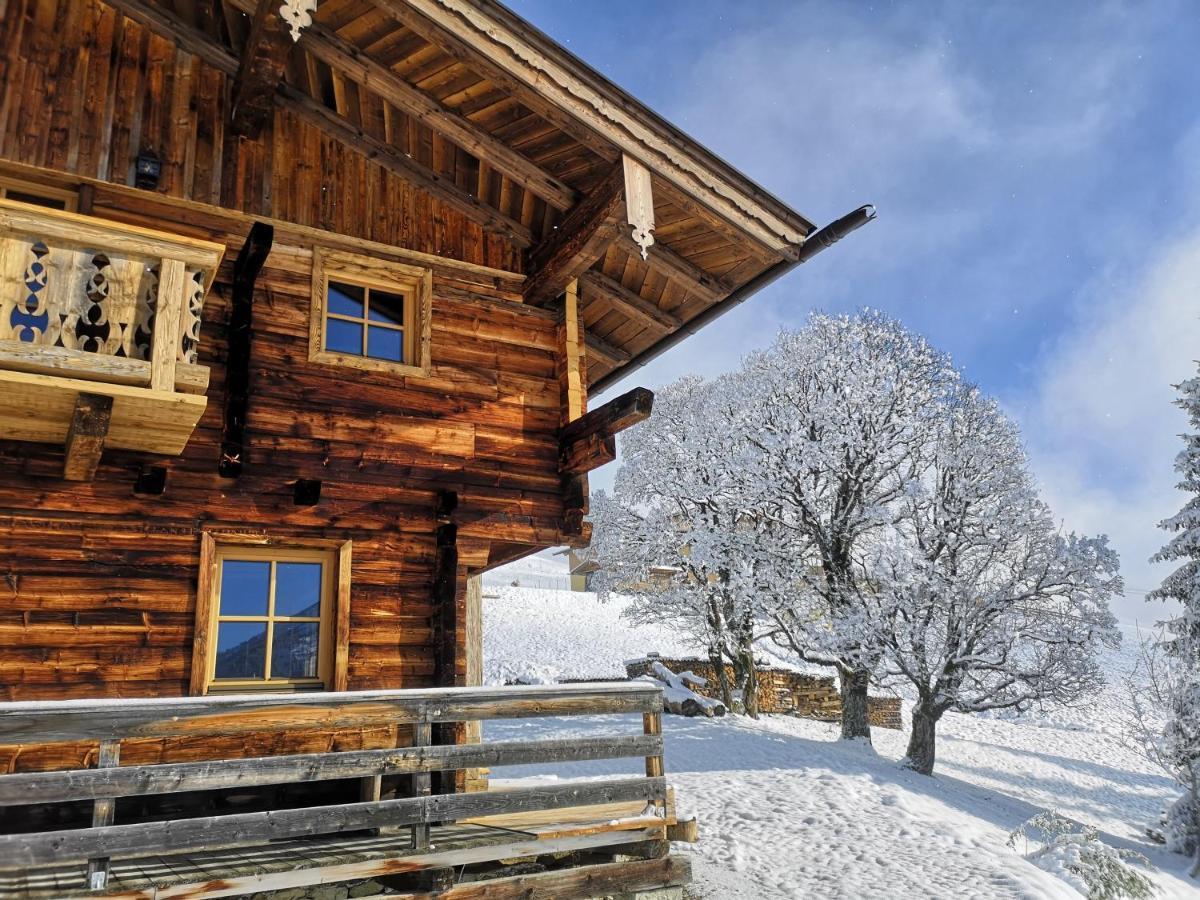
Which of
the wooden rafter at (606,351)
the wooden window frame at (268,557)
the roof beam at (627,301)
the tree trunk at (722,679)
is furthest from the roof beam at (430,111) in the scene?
the tree trunk at (722,679)

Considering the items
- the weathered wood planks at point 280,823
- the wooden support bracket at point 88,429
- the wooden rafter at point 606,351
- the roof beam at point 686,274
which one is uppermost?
the roof beam at point 686,274

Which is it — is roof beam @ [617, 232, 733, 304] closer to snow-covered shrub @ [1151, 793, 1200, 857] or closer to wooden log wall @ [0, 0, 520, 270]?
wooden log wall @ [0, 0, 520, 270]

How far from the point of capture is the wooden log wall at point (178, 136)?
26.1 feet

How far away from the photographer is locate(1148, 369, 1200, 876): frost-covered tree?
16.3 meters

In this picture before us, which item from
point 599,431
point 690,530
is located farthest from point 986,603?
point 599,431

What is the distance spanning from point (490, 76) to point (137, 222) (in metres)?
3.63

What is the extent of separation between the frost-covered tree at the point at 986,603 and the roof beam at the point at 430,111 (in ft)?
41.2

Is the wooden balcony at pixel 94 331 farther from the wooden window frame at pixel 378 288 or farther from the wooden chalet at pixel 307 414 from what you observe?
the wooden window frame at pixel 378 288

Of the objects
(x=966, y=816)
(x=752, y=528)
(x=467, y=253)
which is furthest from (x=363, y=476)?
(x=752, y=528)

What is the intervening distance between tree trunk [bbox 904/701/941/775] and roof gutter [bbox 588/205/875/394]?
11.0 m

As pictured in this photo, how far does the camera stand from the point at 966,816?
14070 millimetres

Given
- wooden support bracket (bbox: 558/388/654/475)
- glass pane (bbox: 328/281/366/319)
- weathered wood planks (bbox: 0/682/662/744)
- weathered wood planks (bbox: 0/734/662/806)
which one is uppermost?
glass pane (bbox: 328/281/366/319)

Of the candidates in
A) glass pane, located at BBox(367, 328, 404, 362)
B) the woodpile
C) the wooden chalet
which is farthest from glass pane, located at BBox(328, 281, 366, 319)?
the woodpile

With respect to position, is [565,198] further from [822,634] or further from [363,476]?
[822,634]
